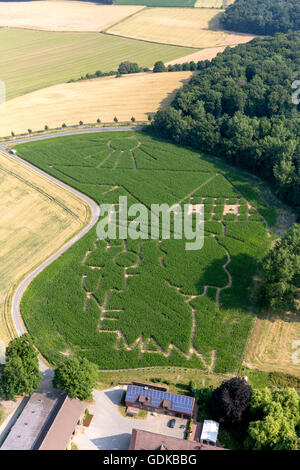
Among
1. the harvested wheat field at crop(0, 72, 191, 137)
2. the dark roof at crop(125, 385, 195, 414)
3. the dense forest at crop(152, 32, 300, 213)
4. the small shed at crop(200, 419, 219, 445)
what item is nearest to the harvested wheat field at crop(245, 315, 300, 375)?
the small shed at crop(200, 419, 219, 445)

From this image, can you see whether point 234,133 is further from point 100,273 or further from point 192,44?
point 192,44

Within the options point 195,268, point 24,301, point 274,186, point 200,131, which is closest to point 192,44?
point 200,131

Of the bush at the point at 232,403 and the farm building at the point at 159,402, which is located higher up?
the bush at the point at 232,403

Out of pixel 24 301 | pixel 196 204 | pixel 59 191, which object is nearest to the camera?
pixel 24 301

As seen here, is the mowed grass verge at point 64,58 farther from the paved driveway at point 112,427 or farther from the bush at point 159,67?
the paved driveway at point 112,427

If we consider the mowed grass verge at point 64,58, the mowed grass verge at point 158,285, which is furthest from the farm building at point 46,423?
the mowed grass verge at point 64,58

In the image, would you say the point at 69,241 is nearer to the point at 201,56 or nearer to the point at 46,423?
the point at 46,423

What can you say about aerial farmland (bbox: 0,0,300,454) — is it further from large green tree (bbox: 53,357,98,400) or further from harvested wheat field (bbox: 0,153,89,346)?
harvested wheat field (bbox: 0,153,89,346)
